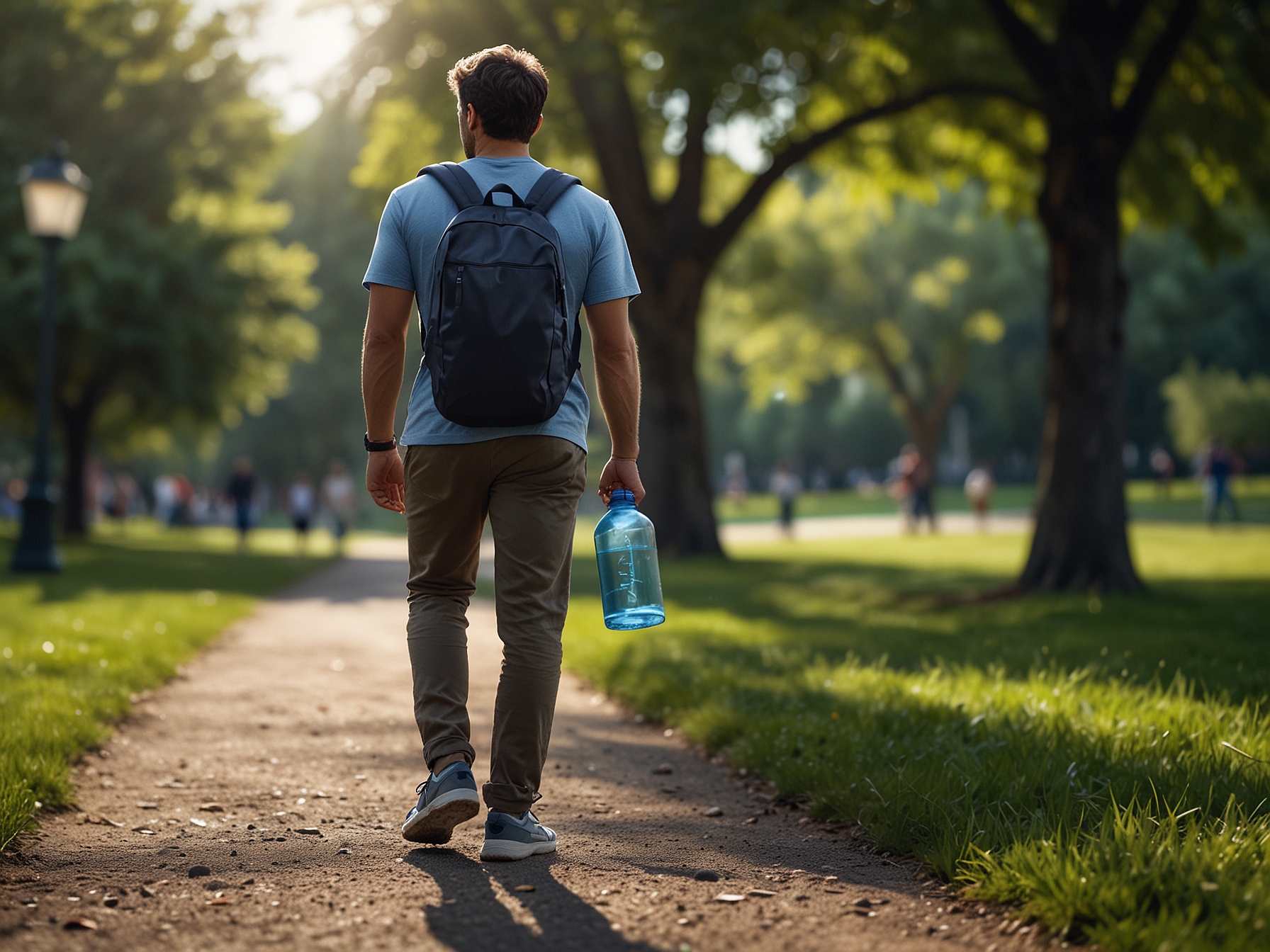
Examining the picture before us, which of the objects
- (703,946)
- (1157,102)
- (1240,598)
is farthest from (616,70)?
(703,946)

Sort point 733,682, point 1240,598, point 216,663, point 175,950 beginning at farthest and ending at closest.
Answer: point 1240,598, point 216,663, point 733,682, point 175,950

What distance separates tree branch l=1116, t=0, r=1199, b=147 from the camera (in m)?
10.5

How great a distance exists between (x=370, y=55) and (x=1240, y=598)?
38.2 ft

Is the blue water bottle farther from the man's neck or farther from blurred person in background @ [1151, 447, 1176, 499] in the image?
blurred person in background @ [1151, 447, 1176, 499]

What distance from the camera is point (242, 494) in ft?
78.4

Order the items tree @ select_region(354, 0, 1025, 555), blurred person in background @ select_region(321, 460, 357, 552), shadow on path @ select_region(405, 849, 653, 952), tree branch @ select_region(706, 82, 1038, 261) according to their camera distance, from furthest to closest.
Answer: blurred person in background @ select_region(321, 460, 357, 552), tree branch @ select_region(706, 82, 1038, 261), tree @ select_region(354, 0, 1025, 555), shadow on path @ select_region(405, 849, 653, 952)

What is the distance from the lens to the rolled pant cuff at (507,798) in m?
3.34

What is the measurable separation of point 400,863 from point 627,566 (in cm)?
111

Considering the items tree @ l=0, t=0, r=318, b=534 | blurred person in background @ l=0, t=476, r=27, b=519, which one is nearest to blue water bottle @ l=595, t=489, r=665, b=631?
tree @ l=0, t=0, r=318, b=534

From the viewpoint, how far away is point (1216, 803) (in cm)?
354

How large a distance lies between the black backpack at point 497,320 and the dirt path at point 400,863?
1.26 metres

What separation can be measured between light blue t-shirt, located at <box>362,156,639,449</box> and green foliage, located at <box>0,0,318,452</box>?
17.9 m

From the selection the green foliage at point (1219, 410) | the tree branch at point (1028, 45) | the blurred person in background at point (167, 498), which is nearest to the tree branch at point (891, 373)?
the green foliage at point (1219, 410)

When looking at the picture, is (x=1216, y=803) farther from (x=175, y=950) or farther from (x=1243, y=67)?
(x=1243, y=67)
